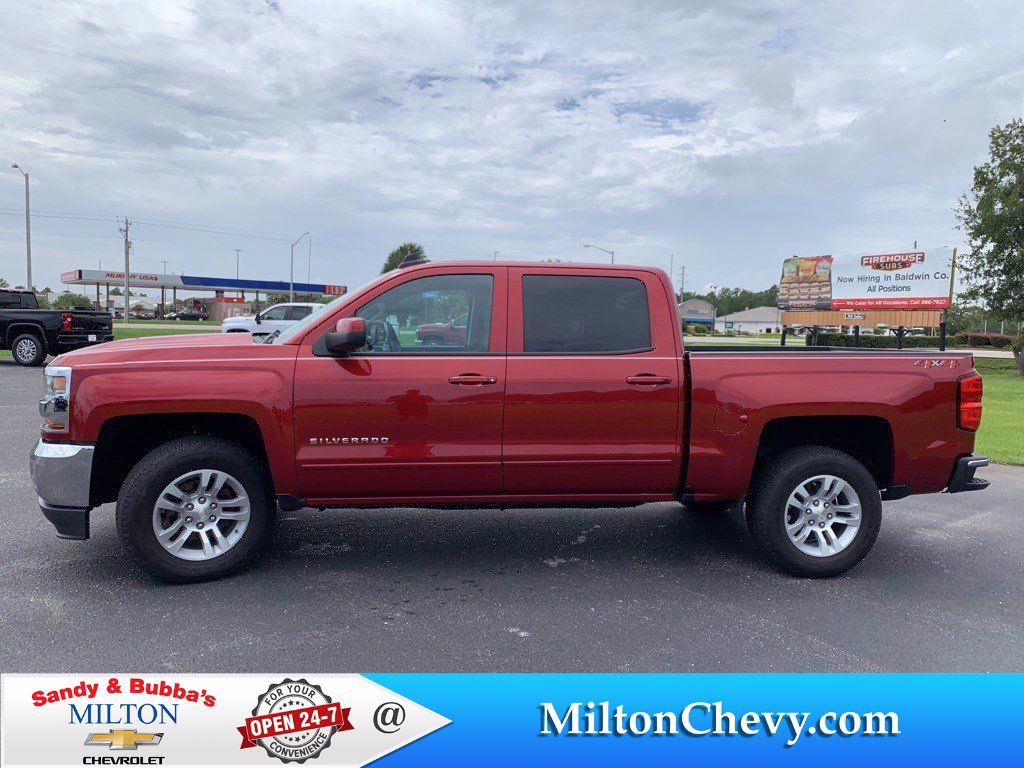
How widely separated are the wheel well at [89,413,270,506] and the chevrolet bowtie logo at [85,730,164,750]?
204 centimetres

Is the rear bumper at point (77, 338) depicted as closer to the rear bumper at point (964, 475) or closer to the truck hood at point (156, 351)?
the truck hood at point (156, 351)

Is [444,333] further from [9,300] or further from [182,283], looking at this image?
[182,283]

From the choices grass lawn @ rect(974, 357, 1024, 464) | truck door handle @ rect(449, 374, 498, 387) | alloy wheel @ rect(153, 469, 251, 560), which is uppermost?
truck door handle @ rect(449, 374, 498, 387)

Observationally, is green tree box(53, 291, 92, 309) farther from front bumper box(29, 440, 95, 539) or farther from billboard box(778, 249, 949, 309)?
front bumper box(29, 440, 95, 539)

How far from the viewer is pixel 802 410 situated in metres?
4.61

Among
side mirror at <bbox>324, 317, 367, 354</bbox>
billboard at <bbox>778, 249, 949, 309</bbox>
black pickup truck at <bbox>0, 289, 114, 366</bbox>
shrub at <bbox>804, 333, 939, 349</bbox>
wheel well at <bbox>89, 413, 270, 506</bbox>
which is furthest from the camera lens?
shrub at <bbox>804, 333, 939, 349</bbox>

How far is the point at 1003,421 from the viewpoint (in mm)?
12867

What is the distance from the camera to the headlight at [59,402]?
421 cm

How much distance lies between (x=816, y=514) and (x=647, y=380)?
1.36 metres

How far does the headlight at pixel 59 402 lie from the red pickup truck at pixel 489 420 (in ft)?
Result: 0.04

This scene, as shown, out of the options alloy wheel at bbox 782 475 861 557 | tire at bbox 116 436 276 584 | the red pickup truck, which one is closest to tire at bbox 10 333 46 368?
the red pickup truck

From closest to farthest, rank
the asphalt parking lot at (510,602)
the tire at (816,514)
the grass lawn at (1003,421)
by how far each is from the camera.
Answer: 1. the asphalt parking lot at (510,602)
2. the tire at (816,514)
3. the grass lawn at (1003,421)

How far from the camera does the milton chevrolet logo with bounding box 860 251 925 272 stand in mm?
26266

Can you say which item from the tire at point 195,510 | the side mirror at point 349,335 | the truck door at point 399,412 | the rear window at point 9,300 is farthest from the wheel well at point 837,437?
the rear window at point 9,300
